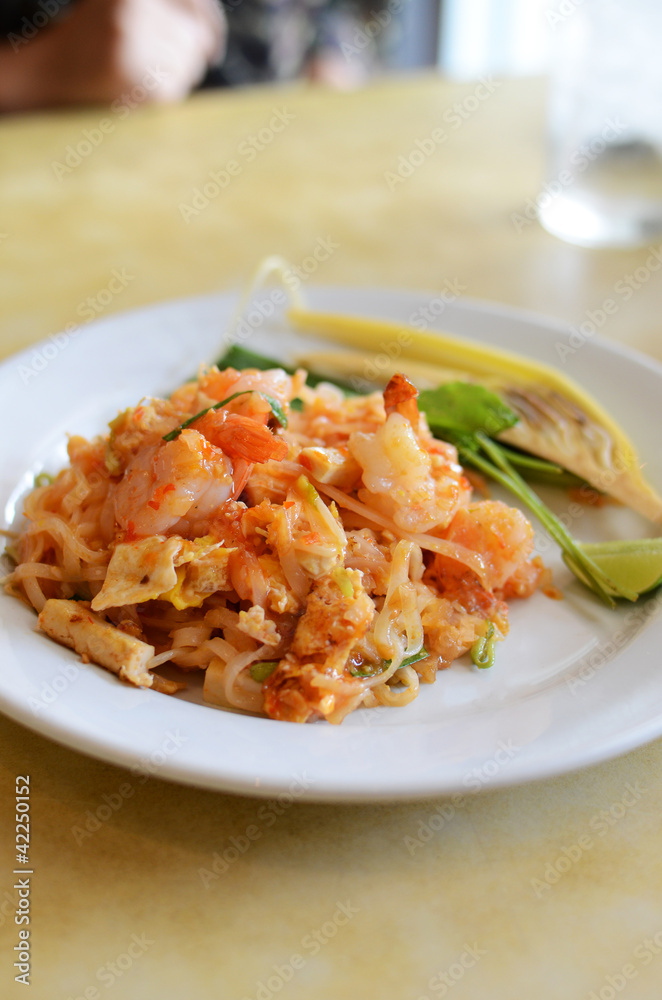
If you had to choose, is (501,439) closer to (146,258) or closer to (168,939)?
(168,939)

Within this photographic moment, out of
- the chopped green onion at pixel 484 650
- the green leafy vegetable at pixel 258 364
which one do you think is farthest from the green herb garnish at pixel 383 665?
the green leafy vegetable at pixel 258 364

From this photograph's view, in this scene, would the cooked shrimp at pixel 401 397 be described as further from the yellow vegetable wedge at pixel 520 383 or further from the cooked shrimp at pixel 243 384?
the yellow vegetable wedge at pixel 520 383

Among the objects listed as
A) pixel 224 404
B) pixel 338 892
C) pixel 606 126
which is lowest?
pixel 338 892

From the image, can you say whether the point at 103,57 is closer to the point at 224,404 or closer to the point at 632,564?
the point at 224,404

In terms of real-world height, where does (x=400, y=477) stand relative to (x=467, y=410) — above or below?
above

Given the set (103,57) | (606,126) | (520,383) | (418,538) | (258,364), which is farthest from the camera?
(103,57)

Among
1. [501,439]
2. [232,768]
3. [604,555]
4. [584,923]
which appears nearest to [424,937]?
[584,923]

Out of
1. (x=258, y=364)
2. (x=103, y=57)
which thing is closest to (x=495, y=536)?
(x=258, y=364)
